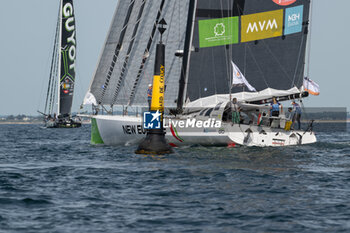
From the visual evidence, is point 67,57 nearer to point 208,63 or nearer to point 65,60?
point 65,60

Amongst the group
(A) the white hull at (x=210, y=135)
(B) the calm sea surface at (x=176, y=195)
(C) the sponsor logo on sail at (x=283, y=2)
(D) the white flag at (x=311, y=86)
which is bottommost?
(B) the calm sea surface at (x=176, y=195)

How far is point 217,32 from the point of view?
964 inches

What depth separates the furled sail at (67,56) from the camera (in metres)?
64.5

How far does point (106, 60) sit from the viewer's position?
26078mm

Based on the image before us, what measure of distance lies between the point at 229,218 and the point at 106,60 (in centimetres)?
1838

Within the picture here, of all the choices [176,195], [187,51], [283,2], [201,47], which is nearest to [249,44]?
[201,47]

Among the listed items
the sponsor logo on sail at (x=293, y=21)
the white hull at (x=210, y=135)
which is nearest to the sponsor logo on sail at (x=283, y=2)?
the sponsor logo on sail at (x=293, y=21)

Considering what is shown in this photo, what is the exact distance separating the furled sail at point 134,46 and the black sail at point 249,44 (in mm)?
1770

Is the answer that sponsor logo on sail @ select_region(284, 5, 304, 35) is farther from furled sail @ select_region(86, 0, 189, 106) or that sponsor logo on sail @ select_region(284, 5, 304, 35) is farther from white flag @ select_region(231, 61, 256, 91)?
furled sail @ select_region(86, 0, 189, 106)

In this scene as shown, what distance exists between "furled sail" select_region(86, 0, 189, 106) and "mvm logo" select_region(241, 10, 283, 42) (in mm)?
3049

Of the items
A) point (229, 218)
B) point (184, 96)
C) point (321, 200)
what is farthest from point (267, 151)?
point (229, 218)

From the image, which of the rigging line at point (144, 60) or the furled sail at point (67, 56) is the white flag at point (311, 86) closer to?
the rigging line at point (144, 60)

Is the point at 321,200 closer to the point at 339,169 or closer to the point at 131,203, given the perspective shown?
the point at 131,203

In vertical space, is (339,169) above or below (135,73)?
below
